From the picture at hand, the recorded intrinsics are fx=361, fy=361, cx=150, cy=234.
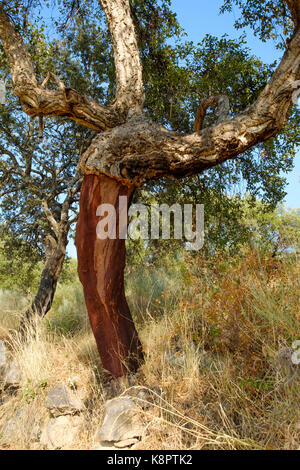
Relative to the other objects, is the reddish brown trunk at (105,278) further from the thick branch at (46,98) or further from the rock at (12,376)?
the rock at (12,376)

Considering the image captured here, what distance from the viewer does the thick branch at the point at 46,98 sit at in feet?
15.7

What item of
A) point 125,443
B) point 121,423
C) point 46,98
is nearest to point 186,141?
point 46,98

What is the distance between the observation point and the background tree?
445 cm

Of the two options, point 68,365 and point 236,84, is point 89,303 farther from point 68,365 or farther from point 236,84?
point 236,84

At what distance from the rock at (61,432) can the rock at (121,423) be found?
2.22 ft

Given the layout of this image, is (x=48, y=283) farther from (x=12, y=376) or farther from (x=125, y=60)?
(x=125, y=60)

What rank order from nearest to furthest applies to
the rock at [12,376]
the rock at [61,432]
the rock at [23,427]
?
the rock at [61,432], the rock at [23,427], the rock at [12,376]

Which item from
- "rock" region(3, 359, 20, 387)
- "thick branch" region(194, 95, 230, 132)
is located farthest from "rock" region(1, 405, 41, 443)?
"thick branch" region(194, 95, 230, 132)

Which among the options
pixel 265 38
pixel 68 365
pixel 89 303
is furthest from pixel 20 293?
pixel 265 38

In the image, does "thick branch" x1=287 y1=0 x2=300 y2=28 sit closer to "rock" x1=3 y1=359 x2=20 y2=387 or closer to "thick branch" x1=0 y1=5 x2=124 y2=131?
"thick branch" x1=0 y1=5 x2=124 y2=131

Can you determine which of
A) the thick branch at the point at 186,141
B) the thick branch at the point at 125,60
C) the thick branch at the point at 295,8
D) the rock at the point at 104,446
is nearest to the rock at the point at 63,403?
the rock at the point at 104,446

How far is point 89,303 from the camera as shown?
4.50m

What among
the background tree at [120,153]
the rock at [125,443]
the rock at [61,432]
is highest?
the background tree at [120,153]

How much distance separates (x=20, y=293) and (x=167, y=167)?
713 centimetres
